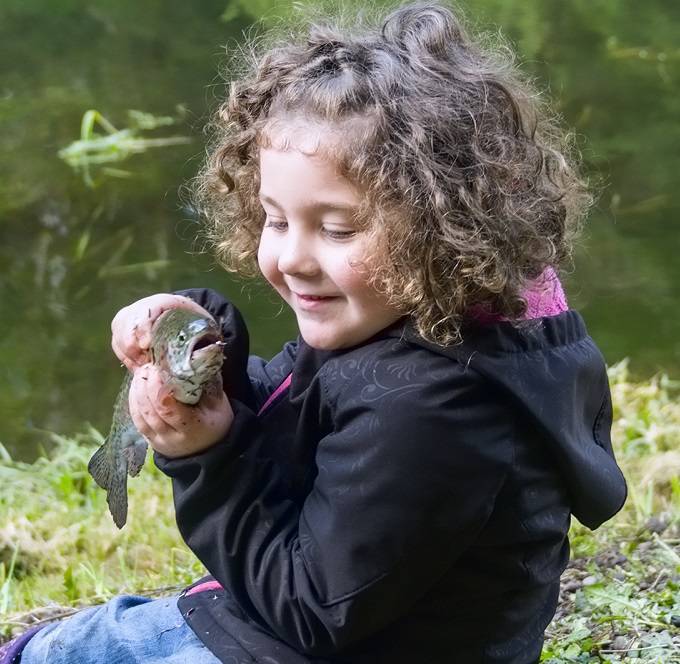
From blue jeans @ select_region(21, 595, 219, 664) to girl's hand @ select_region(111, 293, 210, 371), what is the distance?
0.44m

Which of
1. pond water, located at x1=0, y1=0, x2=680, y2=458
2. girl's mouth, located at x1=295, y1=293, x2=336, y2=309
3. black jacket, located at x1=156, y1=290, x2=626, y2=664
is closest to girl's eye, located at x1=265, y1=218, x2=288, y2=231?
girl's mouth, located at x1=295, y1=293, x2=336, y2=309

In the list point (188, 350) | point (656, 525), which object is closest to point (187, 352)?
point (188, 350)

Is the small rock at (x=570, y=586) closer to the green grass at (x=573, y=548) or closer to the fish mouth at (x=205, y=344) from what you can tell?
the green grass at (x=573, y=548)

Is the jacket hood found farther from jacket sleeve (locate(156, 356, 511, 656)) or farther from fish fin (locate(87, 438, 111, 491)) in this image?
fish fin (locate(87, 438, 111, 491))

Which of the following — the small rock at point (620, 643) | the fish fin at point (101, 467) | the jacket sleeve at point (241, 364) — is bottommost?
the small rock at point (620, 643)

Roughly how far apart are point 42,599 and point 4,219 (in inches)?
169

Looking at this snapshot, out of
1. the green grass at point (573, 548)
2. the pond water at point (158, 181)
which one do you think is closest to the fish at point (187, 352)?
the green grass at point (573, 548)

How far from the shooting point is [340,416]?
197 cm

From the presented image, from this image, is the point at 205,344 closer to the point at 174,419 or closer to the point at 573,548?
the point at 174,419

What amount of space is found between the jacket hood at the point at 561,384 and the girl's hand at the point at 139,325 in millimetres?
453

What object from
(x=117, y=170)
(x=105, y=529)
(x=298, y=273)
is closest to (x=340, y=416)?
(x=298, y=273)

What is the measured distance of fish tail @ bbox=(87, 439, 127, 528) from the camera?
95.3 inches

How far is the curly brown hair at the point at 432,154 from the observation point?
1.98 m

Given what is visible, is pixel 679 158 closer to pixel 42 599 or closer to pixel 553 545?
pixel 42 599
